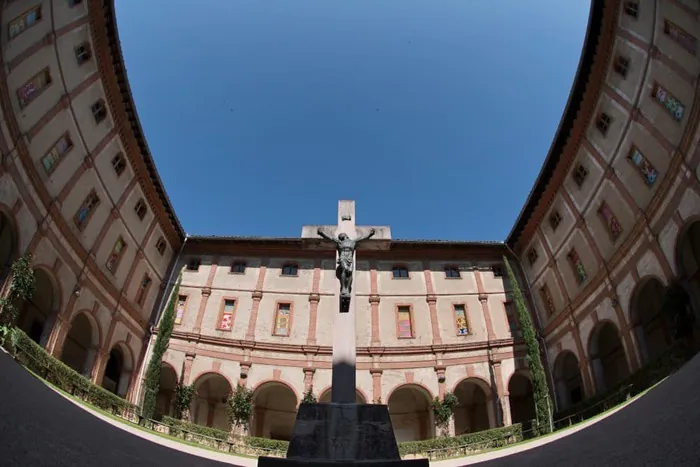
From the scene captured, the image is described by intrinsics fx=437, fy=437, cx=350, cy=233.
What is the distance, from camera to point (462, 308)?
1210 inches

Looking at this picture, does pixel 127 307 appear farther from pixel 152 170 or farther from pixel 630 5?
pixel 630 5

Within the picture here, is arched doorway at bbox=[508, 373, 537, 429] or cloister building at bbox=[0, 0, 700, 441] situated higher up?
cloister building at bbox=[0, 0, 700, 441]

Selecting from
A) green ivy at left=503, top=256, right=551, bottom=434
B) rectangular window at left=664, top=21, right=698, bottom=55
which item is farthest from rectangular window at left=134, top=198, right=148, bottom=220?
rectangular window at left=664, top=21, right=698, bottom=55

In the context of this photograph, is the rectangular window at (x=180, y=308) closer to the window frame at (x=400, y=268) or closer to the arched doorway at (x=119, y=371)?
the arched doorway at (x=119, y=371)

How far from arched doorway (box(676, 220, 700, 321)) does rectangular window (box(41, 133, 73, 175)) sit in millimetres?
27805

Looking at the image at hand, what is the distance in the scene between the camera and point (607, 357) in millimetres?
25734

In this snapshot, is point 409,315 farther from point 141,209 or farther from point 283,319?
Answer: point 141,209

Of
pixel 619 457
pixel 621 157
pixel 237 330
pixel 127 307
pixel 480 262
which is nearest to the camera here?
pixel 619 457

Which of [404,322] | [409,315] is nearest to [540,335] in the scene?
[409,315]

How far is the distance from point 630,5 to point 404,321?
848 inches

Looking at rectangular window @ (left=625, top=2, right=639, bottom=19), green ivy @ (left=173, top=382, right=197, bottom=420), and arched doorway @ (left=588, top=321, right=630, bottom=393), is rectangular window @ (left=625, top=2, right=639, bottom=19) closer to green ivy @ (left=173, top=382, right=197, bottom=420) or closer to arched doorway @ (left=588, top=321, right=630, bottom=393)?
arched doorway @ (left=588, top=321, right=630, bottom=393)

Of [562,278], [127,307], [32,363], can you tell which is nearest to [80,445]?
[32,363]

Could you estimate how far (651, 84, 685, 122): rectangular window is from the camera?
715 inches

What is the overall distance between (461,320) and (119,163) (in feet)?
78.3
